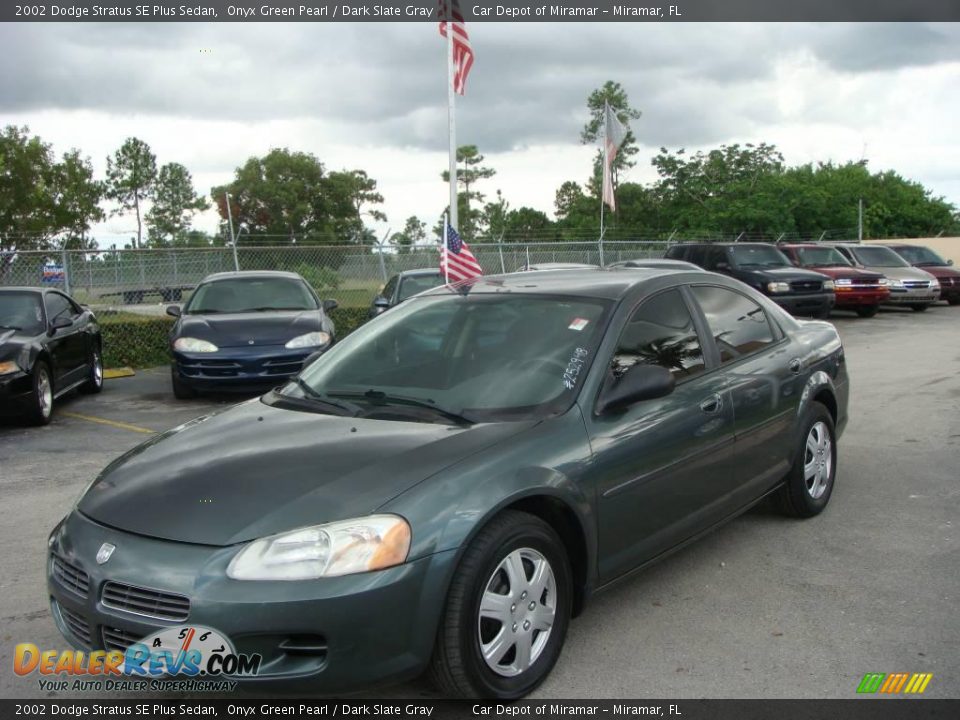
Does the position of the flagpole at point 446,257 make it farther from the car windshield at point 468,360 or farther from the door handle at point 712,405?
the door handle at point 712,405

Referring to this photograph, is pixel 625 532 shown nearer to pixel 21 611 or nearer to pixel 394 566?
pixel 394 566

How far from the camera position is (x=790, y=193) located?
127 feet

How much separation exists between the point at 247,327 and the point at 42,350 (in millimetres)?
2136

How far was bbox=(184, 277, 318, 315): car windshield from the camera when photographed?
442 inches

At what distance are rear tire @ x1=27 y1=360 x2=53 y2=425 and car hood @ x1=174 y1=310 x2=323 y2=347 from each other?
150cm

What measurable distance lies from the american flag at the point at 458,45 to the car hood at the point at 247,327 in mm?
6932

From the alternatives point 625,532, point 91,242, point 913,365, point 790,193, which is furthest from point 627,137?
point 625,532

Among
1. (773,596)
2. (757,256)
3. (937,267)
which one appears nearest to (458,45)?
(757,256)

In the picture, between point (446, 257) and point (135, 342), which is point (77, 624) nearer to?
point (446, 257)

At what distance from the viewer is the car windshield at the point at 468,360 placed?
12.2 feet

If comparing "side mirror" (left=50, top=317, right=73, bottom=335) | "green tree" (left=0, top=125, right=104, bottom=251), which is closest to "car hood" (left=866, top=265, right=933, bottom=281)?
"side mirror" (left=50, top=317, right=73, bottom=335)

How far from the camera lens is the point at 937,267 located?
2377 cm

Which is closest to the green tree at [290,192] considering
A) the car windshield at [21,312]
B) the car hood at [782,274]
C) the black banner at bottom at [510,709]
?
the car hood at [782,274]

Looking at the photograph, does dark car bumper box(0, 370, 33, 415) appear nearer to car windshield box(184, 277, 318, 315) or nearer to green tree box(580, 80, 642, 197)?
car windshield box(184, 277, 318, 315)
